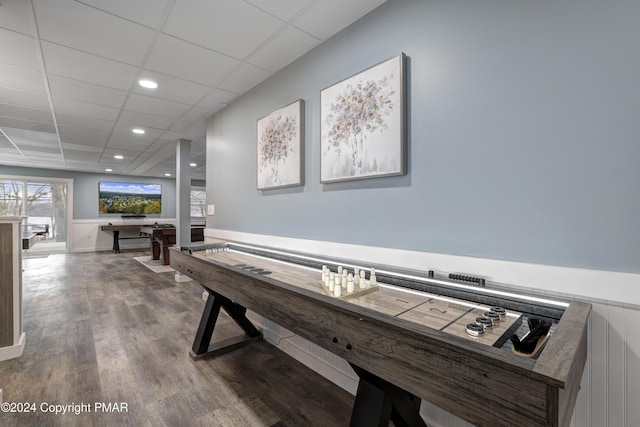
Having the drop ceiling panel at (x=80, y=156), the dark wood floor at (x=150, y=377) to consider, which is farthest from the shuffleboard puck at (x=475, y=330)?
the drop ceiling panel at (x=80, y=156)

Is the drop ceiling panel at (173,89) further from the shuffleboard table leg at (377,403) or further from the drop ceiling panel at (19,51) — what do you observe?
the shuffleboard table leg at (377,403)

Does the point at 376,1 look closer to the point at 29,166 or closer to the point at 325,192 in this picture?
the point at 325,192

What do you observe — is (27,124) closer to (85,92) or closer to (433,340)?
(85,92)

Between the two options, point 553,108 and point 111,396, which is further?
point 111,396

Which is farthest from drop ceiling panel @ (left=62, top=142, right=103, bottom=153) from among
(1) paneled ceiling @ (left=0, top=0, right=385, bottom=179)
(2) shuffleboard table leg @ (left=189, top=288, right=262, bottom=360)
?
(2) shuffleboard table leg @ (left=189, top=288, right=262, bottom=360)

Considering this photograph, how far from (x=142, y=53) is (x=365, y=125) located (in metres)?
1.97

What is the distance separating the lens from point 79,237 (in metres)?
9.19

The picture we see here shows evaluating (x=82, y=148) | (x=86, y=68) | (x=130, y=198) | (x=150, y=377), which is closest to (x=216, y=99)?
(x=86, y=68)

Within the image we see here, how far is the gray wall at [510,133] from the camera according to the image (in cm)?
108

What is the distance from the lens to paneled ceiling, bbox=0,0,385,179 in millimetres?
1903

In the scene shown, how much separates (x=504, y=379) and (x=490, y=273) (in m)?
0.84

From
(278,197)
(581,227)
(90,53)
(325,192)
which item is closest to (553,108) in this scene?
(581,227)

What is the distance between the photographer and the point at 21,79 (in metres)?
2.80

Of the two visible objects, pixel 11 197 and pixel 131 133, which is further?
pixel 11 197
